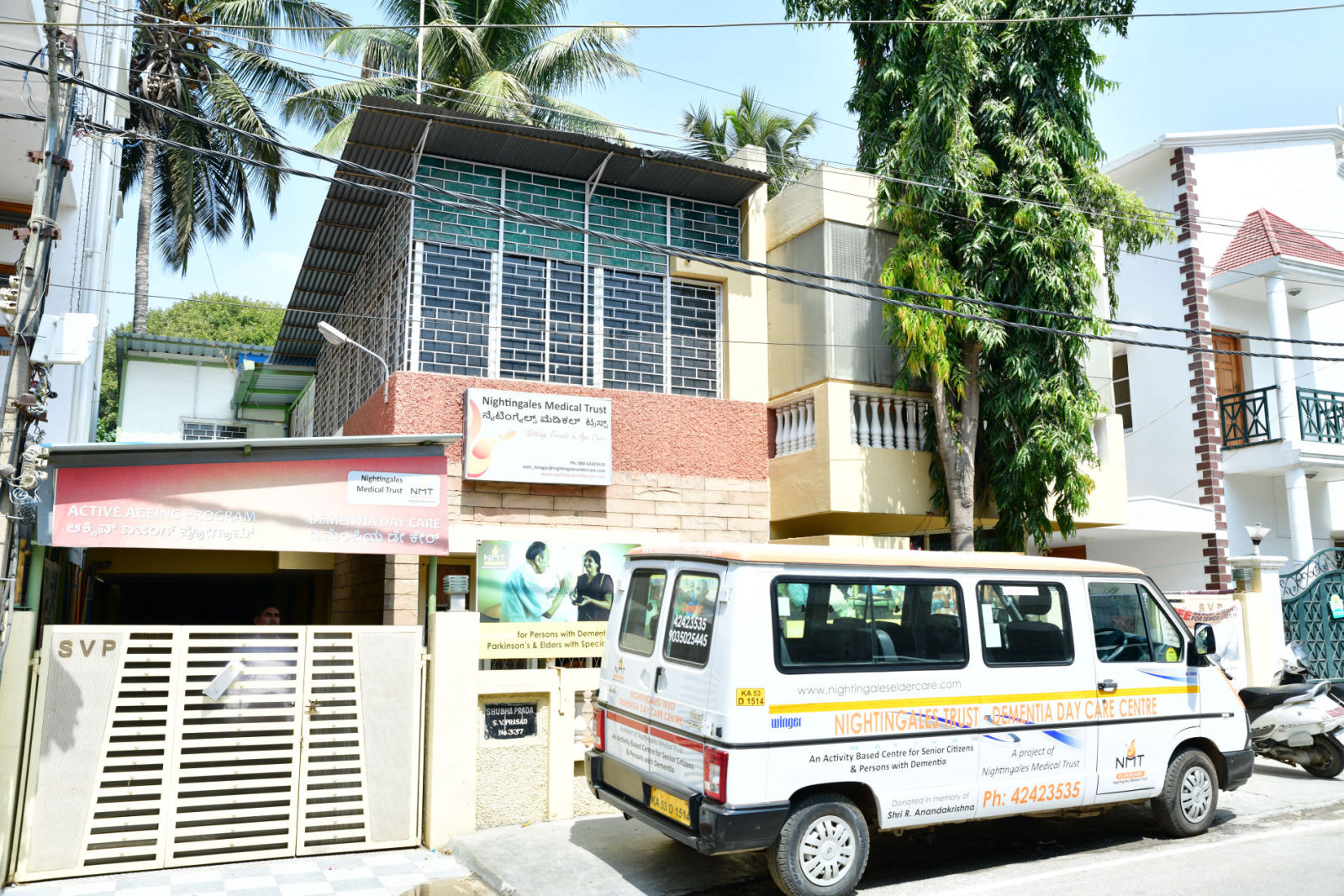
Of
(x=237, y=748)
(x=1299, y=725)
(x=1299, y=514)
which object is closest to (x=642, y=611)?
(x=237, y=748)

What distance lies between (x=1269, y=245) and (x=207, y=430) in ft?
66.0

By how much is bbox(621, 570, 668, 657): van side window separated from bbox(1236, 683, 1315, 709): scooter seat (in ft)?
21.8

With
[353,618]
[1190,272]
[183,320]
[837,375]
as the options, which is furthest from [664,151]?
[183,320]

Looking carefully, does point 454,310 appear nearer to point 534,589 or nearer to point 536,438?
point 536,438

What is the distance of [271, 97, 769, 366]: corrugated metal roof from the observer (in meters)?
10.4

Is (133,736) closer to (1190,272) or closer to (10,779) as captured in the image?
(10,779)

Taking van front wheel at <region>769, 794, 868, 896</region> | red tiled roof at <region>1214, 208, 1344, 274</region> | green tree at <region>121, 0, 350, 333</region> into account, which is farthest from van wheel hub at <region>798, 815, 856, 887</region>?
green tree at <region>121, 0, 350, 333</region>

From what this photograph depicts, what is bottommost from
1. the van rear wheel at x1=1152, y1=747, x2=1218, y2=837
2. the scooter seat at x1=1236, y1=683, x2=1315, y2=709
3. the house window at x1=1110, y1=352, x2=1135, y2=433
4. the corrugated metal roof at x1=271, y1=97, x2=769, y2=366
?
the van rear wheel at x1=1152, y1=747, x2=1218, y2=837

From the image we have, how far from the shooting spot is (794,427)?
40.8 ft

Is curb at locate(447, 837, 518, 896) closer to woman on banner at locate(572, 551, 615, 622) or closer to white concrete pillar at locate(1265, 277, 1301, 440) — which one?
woman on banner at locate(572, 551, 615, 622)

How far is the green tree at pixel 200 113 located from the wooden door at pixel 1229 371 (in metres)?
19.3

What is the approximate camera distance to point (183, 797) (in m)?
7.17

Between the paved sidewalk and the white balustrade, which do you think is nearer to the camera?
the paved sidewalk

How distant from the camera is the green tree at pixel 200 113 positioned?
74.2 ft
